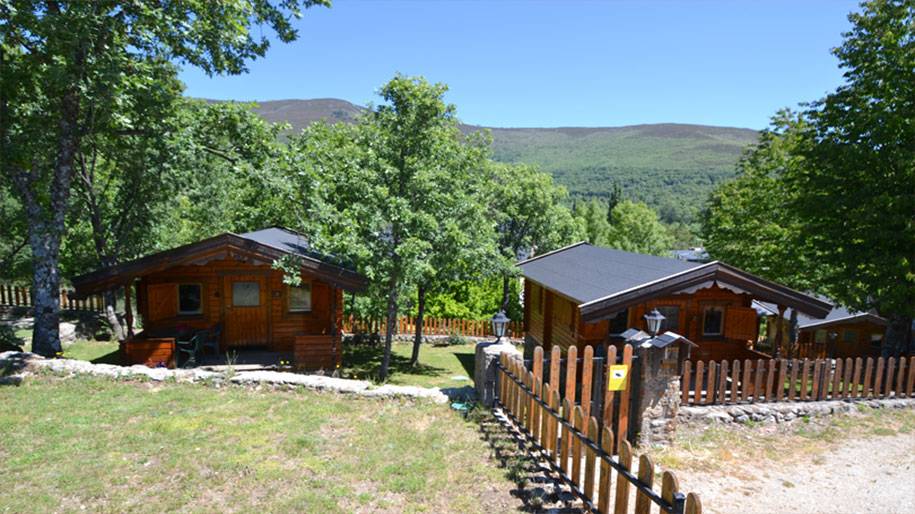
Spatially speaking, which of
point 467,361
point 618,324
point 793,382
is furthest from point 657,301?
point 467,361

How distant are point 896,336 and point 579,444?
1363 cm

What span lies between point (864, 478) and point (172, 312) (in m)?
15.5

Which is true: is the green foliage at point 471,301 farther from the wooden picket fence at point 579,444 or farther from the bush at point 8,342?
the wooden picket fence at point 579,444

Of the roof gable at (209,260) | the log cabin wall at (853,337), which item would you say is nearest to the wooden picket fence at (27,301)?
the roof gable at (209,260)

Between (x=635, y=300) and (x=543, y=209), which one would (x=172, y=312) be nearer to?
(x=635, y=300)

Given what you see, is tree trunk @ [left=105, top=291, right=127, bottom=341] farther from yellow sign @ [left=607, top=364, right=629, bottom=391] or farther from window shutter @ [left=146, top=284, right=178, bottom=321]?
yellow sign @ [left=607, top=364, right=629, bottom=391]

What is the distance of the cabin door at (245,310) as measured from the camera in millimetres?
14125

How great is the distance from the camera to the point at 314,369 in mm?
12906

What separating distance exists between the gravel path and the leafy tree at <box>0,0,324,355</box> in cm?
1195

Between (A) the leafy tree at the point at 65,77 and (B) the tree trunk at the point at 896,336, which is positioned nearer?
(A) the leafy tree at the point at 65,77

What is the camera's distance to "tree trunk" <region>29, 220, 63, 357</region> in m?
10.9

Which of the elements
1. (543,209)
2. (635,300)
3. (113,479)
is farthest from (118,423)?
(543,209)

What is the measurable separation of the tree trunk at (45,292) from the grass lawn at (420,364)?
6.73 meters

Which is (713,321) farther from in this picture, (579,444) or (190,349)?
(190,349)
